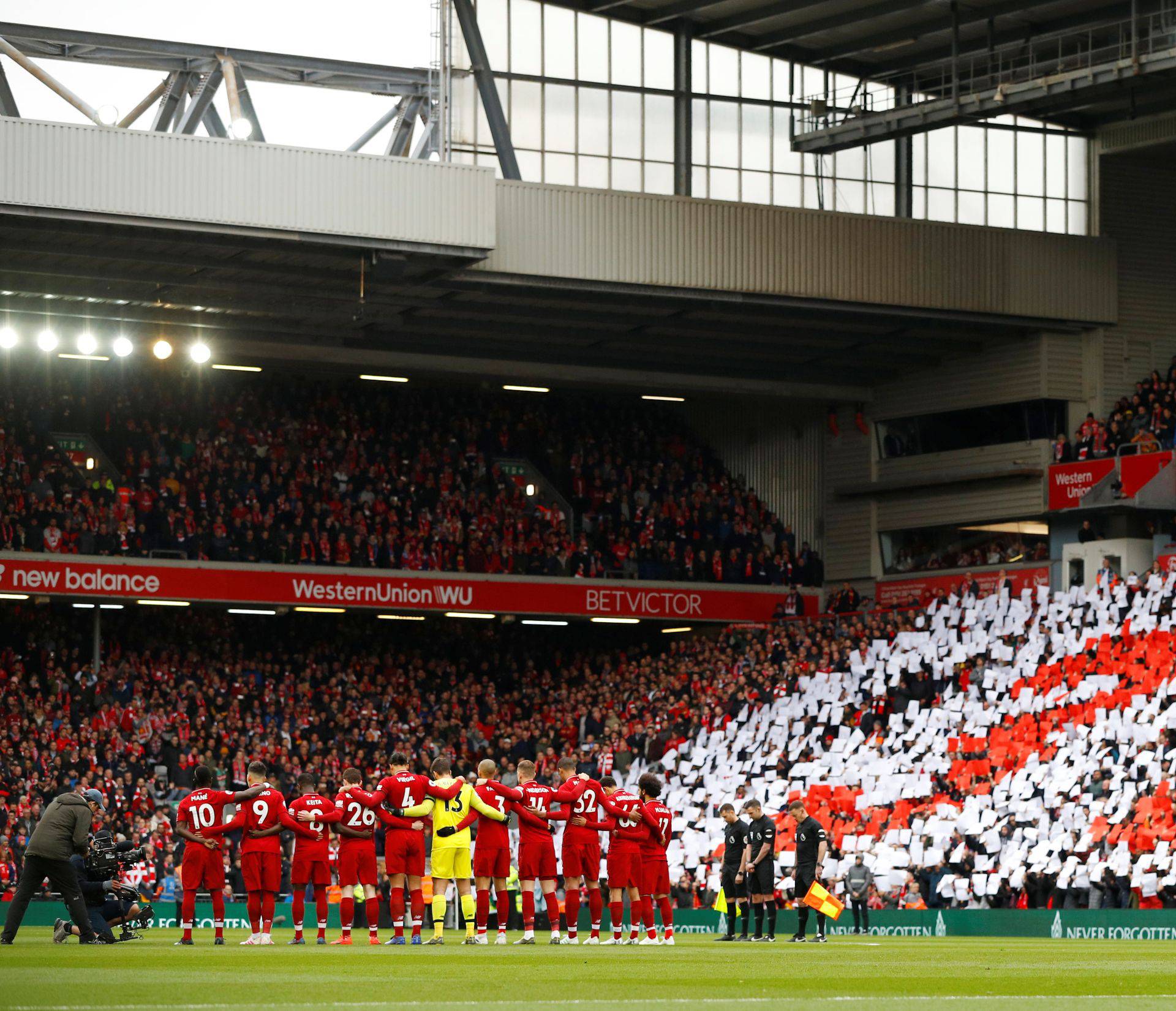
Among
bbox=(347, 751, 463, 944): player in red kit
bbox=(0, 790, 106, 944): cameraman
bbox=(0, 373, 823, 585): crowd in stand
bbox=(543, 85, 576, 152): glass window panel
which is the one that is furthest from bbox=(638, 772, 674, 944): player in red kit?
bbox=(0, 373, 823, 585): crowd in stand

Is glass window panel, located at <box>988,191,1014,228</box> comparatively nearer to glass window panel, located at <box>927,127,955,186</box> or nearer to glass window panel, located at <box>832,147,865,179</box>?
glass window panel, located at <box>927,127,955,186</box>

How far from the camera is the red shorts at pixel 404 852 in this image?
73.3ft

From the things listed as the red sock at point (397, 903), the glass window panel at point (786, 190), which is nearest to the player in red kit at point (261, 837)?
the red sock at point (397, 903)

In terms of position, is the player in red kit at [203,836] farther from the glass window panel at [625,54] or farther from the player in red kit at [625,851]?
the glass window panel at [625,54]

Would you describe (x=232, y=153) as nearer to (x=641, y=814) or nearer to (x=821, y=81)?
(x=821, y=81)

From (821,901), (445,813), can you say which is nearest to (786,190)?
(821,901)

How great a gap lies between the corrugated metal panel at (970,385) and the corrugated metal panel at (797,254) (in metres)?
1.59

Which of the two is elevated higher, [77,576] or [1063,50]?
[1063,50]

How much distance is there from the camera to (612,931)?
2280 centimetres

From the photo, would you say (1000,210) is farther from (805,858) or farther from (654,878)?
(654,878)

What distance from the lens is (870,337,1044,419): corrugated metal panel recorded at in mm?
44688

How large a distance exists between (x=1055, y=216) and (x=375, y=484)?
16459 millimetres

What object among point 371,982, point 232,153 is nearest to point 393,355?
point 232,153

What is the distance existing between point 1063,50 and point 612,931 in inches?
944
